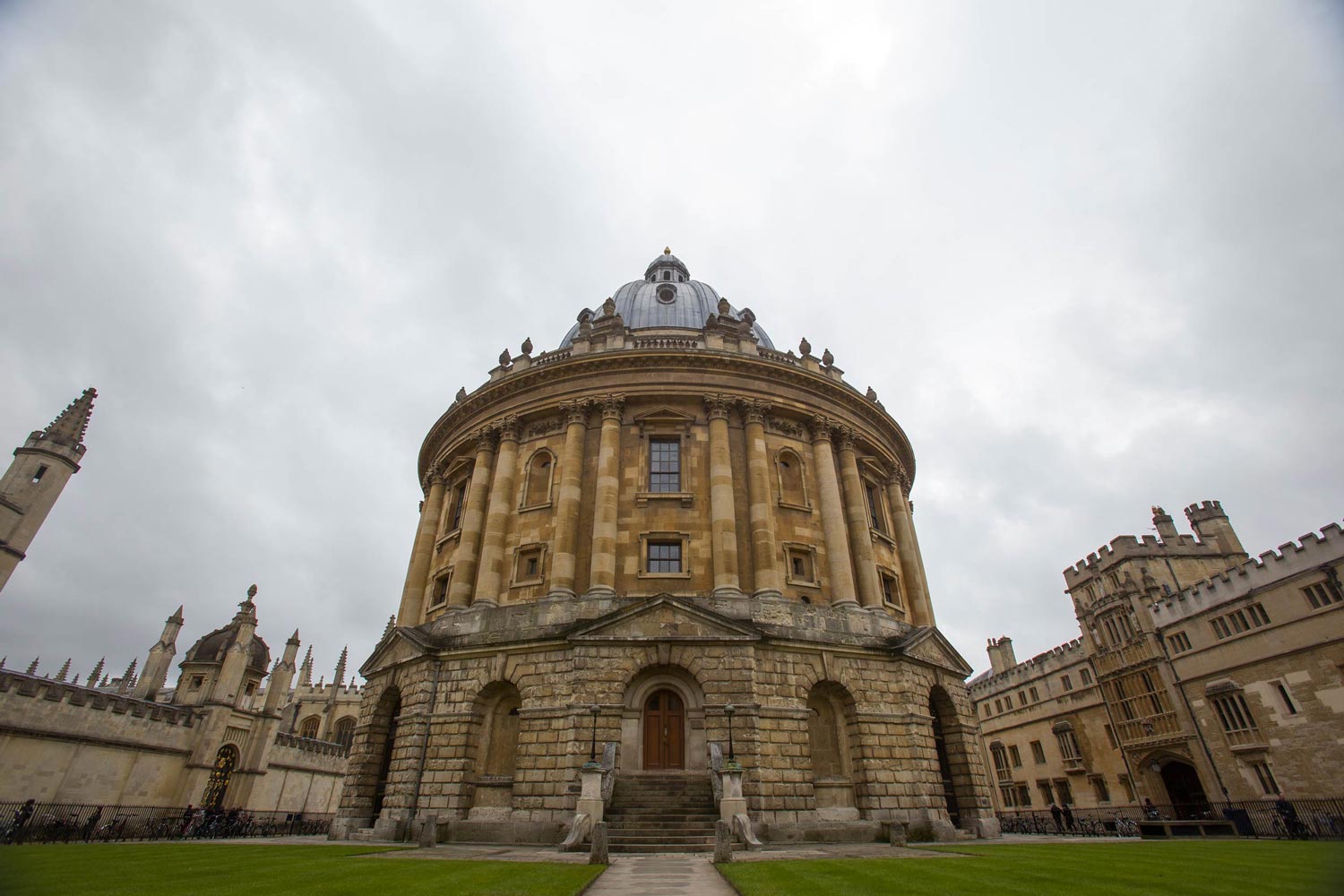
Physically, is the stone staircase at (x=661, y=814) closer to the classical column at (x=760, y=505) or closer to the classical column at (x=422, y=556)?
the classical column at (x=760, y=505)

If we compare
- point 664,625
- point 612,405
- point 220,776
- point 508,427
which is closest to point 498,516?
point 508,427

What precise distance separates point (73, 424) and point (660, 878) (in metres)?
43.6

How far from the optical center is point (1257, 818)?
27641 millimetres

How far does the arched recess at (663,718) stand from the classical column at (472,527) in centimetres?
895

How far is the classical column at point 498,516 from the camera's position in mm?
24938

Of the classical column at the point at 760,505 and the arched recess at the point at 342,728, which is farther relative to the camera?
the arched recess at the point at 342,728

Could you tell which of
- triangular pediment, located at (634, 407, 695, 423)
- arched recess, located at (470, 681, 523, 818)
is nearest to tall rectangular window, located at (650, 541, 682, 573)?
triangular pediment, located at (634, 407, 695, 423)

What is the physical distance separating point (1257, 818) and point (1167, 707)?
8.93m

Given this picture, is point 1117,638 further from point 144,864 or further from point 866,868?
point 144,864

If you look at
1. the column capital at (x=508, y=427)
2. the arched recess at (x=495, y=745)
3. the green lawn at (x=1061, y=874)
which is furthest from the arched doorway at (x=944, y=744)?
the column capital at (x=508, y=427)

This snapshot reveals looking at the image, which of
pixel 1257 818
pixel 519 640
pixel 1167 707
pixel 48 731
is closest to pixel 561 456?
pixel 519 640

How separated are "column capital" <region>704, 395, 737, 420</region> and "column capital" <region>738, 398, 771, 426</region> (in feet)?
1.52

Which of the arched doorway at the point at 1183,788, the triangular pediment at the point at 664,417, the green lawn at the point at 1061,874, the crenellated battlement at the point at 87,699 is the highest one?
the triangular pediment at the point at 664,417

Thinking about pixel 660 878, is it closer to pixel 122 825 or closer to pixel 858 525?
pixel 858 525
